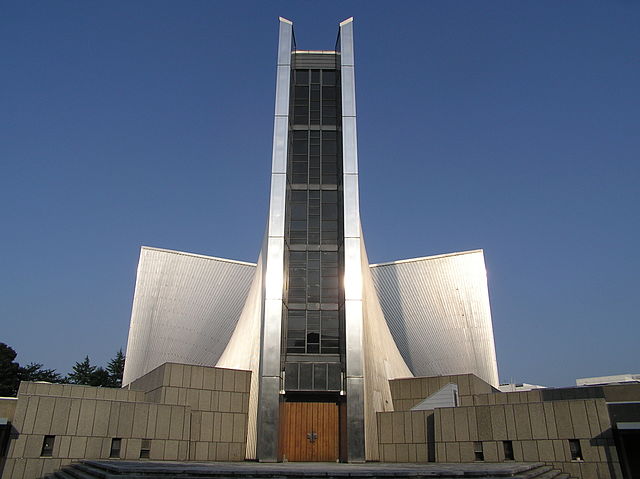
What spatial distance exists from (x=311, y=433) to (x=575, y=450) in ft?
27.5

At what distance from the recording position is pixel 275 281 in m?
19.8

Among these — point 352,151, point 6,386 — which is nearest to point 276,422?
point 352,151

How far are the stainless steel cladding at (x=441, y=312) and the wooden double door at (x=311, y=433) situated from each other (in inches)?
473

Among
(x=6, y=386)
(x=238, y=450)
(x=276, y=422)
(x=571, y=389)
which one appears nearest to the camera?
(x=276, y=422)

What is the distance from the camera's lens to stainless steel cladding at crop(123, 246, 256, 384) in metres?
30.3

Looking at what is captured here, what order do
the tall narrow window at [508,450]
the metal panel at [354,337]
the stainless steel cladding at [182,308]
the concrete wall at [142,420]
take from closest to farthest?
the concrete wall at [142,420]
the tall narrow window at [508,450]
the metal panel at [354,337]
the stainless steel cladding at [182,308]

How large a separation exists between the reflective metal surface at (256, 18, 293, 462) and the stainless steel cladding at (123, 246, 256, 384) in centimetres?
1121

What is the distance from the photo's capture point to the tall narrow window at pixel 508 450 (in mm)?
16266

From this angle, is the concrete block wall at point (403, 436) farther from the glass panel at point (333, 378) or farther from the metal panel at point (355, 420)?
the glass panel at point (333, 378)

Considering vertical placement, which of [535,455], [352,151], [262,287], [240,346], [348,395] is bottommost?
[535,455]

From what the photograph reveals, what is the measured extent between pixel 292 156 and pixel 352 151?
264 centimetres

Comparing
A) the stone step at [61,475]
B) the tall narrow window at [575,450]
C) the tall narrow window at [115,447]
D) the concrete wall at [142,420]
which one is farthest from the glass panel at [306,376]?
the tall narrow window at [575,450]

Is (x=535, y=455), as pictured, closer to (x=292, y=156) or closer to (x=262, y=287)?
(x=262, y=287)

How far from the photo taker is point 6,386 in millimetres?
50062
